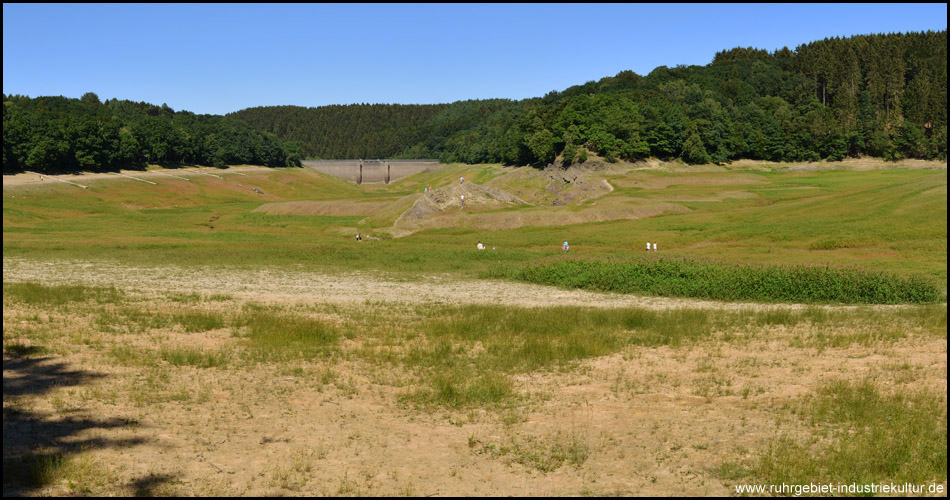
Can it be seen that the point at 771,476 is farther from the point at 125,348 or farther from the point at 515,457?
the point at 125,348

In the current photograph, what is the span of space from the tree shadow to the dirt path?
1637 cm

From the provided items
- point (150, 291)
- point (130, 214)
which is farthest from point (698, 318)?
point (130, 214)

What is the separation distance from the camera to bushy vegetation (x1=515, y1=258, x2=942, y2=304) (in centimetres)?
3831

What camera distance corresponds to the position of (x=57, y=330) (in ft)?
88.6

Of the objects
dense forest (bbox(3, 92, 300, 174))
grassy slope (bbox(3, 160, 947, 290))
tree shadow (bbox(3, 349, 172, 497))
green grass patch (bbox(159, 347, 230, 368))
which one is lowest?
tree shadow (bbox(3, 349, 172, 497))

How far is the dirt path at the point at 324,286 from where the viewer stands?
127 feet

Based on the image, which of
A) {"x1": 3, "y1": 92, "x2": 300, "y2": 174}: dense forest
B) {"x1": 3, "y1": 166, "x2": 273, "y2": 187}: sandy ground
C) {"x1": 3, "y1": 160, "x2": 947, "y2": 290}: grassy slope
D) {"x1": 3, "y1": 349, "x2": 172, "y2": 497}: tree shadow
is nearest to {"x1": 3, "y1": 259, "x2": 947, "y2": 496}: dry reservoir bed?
{"x1": 3, "y1": 349, "x2": 172, "y2": 497}: tree shadow

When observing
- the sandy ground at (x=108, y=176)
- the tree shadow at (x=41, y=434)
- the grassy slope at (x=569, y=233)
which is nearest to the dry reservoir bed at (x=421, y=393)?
the tree shadow at (x=41, y=434)

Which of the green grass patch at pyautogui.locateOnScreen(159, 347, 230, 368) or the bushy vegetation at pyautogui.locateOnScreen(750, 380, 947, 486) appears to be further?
the green grass patch at pyautogui.locateOnScreen(159, 347, 230, 368)

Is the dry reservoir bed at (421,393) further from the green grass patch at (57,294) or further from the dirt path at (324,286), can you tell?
the dirt path at (324,286)

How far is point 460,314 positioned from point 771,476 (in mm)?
19610

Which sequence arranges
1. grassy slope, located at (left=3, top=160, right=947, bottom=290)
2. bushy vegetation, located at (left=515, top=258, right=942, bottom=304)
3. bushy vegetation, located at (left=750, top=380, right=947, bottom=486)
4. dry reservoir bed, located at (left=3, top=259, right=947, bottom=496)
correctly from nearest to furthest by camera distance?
bushy vegetation, located at (left=750, top=380, right=947, bottom=486)
dry reservoir bed, located at (left=3, top=259, right=947, bottom=496)
bushy vegetation, located at (left=515, top=258, right=942, bottom=304)
grassy slope, located at (left=3, top=160, right=947, bottom=290)

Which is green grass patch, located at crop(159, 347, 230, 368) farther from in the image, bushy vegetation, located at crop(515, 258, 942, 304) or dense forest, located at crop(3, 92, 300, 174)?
dense forest, located at crop(3, 92, 300, 174)

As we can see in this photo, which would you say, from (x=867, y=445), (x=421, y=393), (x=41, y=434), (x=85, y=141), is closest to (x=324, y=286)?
(x=421, y=393)
